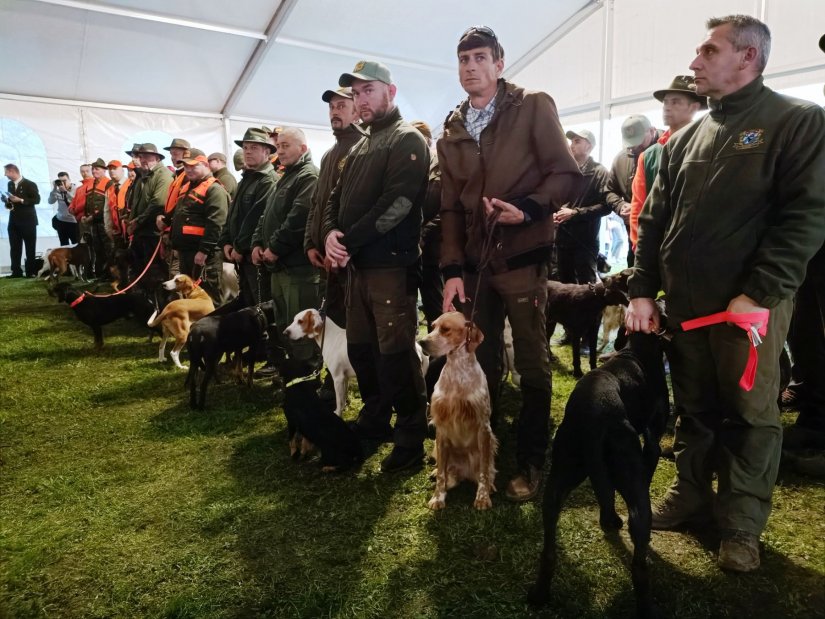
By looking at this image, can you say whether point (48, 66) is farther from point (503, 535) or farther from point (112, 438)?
point (503, 535)

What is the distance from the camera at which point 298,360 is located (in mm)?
4301

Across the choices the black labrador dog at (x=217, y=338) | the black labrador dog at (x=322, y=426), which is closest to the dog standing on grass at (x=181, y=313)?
the black labrador dog at (x=217, y=338)

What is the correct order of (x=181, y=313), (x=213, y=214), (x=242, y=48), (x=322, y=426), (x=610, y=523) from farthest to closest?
(x=242, y=48) < (x=213, y=214) < (x=181, y=313) < (x=322, y=426) < (x=610, y=523)

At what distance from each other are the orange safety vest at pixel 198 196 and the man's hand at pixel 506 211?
485cm

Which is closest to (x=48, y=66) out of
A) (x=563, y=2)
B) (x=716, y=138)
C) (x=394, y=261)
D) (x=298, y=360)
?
(x=563, y=2)

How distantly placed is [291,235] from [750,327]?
3.37 metres

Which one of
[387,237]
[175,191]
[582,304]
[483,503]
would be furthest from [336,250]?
[175,191]

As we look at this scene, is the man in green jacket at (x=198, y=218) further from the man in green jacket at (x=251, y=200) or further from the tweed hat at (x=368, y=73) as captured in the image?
the tweed hat at (x=368, y=73)

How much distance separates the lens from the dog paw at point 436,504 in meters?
2.88

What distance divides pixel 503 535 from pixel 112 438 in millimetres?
3089

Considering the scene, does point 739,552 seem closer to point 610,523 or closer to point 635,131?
point 610,523

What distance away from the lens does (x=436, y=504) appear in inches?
113

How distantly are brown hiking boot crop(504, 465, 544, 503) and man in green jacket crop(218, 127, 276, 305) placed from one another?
3.44 metres

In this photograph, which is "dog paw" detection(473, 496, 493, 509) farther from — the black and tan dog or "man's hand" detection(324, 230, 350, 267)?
the black and tan dog
